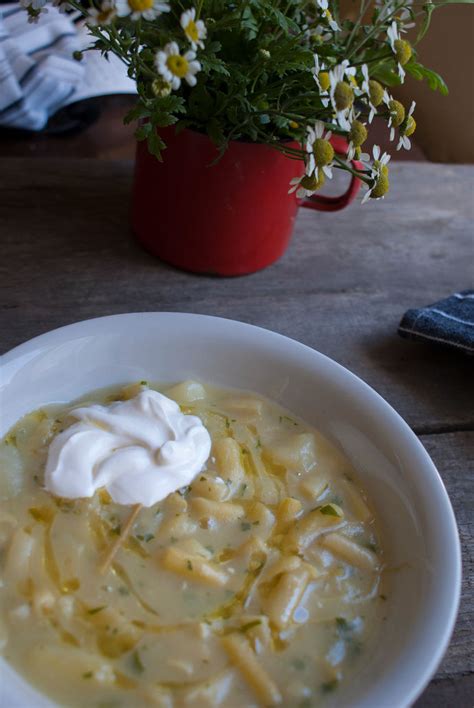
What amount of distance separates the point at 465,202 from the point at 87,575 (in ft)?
5.11

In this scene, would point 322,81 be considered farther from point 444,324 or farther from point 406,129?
point 444,324

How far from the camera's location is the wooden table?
1.47m

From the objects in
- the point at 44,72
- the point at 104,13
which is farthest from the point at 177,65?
the point at 44,72

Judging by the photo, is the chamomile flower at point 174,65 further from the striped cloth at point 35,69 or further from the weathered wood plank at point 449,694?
the striped cloth at point 35,69

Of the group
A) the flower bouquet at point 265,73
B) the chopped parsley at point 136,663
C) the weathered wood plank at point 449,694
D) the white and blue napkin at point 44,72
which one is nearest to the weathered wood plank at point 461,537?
the weathered wood plank at point 449,694

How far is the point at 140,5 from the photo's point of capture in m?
1.03

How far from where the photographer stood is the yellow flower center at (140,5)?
3.38ft

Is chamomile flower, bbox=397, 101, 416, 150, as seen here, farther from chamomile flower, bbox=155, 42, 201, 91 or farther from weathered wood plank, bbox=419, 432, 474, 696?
weathered wood plank, bbox=419, 432, 474, 696

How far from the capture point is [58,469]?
42.2 inches

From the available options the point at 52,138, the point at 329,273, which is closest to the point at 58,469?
the point at 329,273

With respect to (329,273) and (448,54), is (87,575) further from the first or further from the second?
(448,54)

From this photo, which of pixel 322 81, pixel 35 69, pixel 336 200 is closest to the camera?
pixel 322 81

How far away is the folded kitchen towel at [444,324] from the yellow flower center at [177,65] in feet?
2.42

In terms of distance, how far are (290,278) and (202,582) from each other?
872 mm
